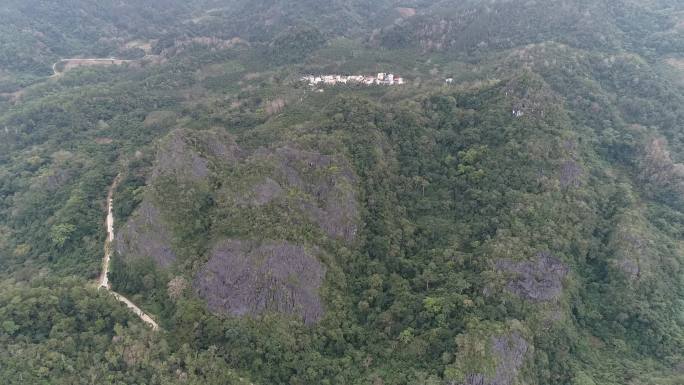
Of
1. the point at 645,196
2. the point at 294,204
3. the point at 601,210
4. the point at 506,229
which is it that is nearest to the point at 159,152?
the point at 294,204

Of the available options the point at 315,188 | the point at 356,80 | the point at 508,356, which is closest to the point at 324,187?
the point at 315,188

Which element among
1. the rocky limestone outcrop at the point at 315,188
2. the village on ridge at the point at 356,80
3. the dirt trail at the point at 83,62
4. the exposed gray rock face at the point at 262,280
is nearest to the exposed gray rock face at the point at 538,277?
the rocky limestone outcrop at the point at 315,188

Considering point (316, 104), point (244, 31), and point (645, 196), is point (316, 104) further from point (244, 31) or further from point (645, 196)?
point (244, 31)

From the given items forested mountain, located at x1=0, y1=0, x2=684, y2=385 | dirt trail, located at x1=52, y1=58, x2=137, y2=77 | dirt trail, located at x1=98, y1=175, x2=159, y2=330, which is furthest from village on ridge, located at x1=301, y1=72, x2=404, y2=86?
dirt trail, located at x1=52, y1=58, x2=137, y2=77

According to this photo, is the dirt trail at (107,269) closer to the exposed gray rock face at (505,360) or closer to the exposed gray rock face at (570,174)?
the exposed gray rock face at (505,360)

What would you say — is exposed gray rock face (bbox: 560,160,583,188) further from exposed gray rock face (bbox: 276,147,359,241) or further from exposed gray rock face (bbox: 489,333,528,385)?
exposed gray rock face (bbox: 276,147,359,241)
